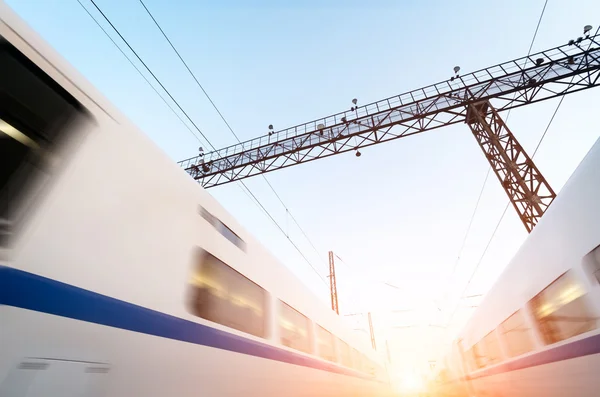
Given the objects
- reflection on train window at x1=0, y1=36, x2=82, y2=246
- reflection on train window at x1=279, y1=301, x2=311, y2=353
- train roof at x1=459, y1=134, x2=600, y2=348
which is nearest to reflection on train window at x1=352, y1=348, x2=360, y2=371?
reflection on train window at x1=279, y1=301, x2=311, y2=353

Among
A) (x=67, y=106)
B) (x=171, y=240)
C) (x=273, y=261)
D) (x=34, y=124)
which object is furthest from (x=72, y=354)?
(x=273, y=261)

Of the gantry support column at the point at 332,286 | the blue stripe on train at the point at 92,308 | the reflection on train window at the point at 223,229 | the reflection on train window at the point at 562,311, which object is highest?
the gantry support column at the point at 332,286

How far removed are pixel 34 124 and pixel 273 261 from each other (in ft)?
9.33

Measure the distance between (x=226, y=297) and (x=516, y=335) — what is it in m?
4.29

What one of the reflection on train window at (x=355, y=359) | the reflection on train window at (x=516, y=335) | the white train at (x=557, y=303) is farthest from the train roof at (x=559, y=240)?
the reflection on train window at (x=355, y=359)

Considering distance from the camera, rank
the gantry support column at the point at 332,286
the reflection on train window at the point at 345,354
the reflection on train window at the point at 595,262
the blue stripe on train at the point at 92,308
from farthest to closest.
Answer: the gantry support column at the point at 332,286 → the reflection on train window at the point at 345,354 → the reflection on train window at the point at 595,262 → the blue stripe on train at the point at 92,308

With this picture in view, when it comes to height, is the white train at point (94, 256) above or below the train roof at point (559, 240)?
below

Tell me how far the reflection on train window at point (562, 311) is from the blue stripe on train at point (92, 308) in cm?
317

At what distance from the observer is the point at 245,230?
3305 millimetres

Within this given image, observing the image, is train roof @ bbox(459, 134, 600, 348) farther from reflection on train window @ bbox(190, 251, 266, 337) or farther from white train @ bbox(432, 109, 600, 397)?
reflection on train window @ bbox(190, 251, 266, 337)

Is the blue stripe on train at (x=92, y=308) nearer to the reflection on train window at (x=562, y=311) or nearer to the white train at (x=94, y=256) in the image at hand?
the white train at (x=94, y=256)

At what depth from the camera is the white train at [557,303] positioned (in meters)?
2.59

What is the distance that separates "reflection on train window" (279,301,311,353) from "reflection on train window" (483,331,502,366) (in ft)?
11.7

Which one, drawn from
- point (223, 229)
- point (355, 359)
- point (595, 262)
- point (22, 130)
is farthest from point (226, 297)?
point (355, 359)
